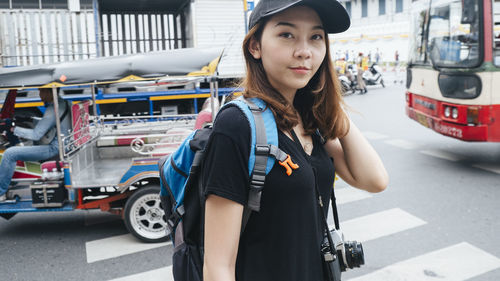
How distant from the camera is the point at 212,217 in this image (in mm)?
1369

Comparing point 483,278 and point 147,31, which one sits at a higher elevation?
point 147,31

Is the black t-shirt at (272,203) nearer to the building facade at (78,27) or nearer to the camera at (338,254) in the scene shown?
the camera at (338,254)

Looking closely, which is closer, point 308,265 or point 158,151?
point 308,265

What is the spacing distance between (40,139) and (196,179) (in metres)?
4.93

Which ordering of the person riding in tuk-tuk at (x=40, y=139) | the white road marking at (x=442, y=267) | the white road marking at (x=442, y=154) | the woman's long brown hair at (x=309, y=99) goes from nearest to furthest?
the woman's long brown hair at (x=309, y=99) < the white road marking at (x=442, y=267) < the person riding in tuk-tuk at (x=40, y=139) < the white road marking at (x=442, y=154)

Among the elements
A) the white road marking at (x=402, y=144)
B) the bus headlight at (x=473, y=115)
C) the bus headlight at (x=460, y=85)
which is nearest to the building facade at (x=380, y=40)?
the white road marking at (x=402, y=144)

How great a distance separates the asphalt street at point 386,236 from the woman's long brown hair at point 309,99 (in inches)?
112

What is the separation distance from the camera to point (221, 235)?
1.36m

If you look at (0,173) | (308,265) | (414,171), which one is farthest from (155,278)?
(414,171)

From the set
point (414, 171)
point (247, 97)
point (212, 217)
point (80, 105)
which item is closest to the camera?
point (212, 217)

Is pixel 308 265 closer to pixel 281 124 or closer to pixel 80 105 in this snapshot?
pixel 281 124

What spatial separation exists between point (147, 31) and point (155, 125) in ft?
28.2

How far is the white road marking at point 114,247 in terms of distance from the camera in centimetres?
499

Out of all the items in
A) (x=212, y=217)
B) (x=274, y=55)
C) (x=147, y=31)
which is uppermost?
(x=147, y=31)
